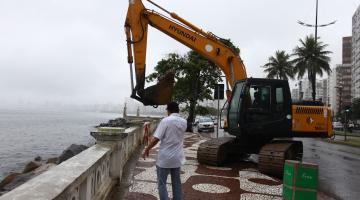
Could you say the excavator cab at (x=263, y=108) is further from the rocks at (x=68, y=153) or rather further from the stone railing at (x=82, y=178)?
the rocks at (x=68, y=153)

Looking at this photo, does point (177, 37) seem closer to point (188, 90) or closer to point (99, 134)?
point (99, 134)

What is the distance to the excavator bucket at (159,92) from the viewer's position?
1194 cm

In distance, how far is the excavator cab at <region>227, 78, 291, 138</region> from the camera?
38.1 ft

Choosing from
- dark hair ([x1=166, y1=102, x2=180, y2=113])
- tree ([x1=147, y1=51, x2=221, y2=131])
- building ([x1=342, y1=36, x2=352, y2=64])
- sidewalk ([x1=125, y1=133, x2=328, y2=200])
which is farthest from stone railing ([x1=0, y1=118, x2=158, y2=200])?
building ([x1=342, y1=36, x2=352, y2=64])

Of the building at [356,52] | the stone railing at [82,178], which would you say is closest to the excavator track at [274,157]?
the stone railing at [82,178]

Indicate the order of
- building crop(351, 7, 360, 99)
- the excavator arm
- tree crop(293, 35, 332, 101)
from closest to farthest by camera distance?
the excavator arm → tree crop(293, 35, 332, 101) → building crop(351, 7, 360, 99)

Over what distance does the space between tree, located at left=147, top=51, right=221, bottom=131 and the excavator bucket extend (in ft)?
85.3

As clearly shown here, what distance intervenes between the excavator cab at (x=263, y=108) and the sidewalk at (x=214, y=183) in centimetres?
128

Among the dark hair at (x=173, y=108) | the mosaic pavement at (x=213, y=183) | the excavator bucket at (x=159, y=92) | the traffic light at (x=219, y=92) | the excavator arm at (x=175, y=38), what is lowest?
the mosaic pavement at (x=213, y=183)

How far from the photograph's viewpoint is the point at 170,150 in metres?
6.10

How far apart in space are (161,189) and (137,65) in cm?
731

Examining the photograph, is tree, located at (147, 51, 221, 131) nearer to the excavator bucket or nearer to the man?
the excavator bucket

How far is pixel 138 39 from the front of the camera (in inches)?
515

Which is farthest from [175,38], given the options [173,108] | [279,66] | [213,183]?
[279,66]
